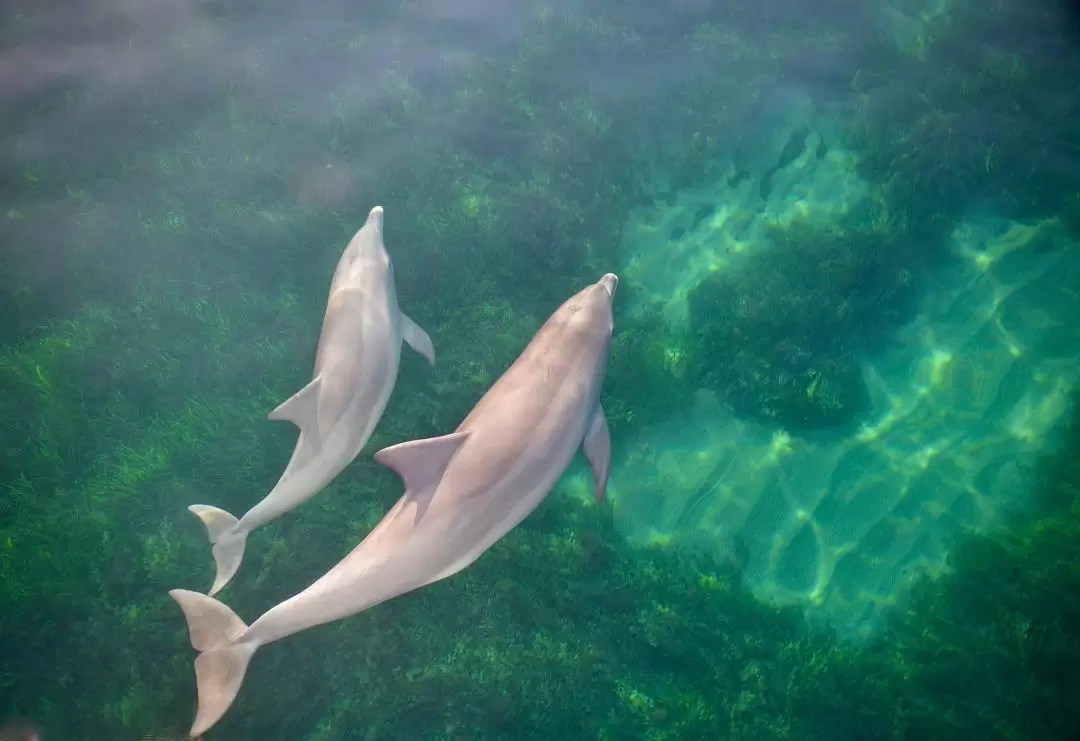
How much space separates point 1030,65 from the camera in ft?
26.9

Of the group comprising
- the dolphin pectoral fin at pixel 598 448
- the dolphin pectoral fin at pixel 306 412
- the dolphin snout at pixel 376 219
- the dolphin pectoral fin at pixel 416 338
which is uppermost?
the dolphin snout at pixel 376 219

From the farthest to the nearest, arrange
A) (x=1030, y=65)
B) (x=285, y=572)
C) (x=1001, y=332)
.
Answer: (x=1030, y=65)
(x=1001, y=332)
(x=285, y=572)

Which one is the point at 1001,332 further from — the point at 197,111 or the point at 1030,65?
the point at 197,111

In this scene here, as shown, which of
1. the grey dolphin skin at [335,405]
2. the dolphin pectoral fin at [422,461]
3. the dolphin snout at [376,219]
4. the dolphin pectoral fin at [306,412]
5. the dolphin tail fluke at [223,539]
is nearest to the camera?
the dolphin pectoral fin at [422,461]

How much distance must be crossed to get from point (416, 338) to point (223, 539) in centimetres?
219

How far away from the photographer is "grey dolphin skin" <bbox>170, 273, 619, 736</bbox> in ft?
12.4

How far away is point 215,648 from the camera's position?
413 cm

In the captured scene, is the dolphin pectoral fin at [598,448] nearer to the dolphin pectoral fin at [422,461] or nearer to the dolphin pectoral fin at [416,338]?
the dolphin pectoral fin at [422,461]

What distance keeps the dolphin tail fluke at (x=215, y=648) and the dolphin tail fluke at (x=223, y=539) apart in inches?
18.0

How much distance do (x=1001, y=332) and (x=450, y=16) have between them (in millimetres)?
8030

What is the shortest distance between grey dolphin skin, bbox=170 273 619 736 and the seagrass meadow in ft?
3.28

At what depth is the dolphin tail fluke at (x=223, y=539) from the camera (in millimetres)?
4598

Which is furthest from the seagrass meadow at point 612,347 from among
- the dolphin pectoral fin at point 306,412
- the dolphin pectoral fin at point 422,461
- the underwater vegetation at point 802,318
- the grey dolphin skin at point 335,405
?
the dolphin pectoral fin at point 422,461

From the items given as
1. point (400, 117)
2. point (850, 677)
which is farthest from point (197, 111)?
point (850, 677)
